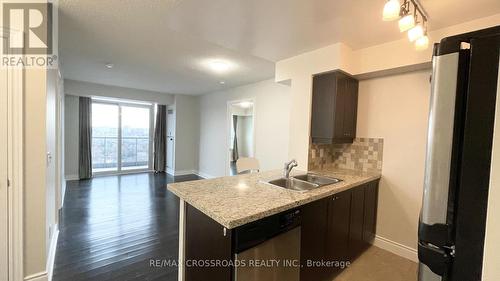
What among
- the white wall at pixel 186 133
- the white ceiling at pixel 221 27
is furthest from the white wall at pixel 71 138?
the white ceiling at pixel 221 27

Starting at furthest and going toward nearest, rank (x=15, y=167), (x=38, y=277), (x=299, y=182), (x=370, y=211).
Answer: (x=370, y=211)
(x=299, y=182)
(x=38, y=277)
(x=15, y=167)

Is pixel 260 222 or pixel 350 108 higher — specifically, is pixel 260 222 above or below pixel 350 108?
below

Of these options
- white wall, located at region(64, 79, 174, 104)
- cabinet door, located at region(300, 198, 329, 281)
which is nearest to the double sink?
cabinet door, located at region(300, 198, 329, 281)

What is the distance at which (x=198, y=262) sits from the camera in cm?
155

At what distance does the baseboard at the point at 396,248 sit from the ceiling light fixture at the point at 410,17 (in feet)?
7.04

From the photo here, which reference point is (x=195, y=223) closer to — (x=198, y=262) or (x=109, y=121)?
(x=198, y=262)

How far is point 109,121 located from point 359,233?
6844mm

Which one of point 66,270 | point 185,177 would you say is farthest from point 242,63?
point 185,177

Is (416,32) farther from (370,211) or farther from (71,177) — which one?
(71,177)

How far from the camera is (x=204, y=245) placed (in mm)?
1471

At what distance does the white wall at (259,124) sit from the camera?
4090 millimetres

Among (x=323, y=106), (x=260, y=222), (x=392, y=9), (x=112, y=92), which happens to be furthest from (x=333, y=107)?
(x=112, y=92)

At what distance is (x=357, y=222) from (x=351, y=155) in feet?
3.03

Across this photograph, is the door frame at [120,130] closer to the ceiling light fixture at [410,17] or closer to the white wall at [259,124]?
the white wall at [259,124]
